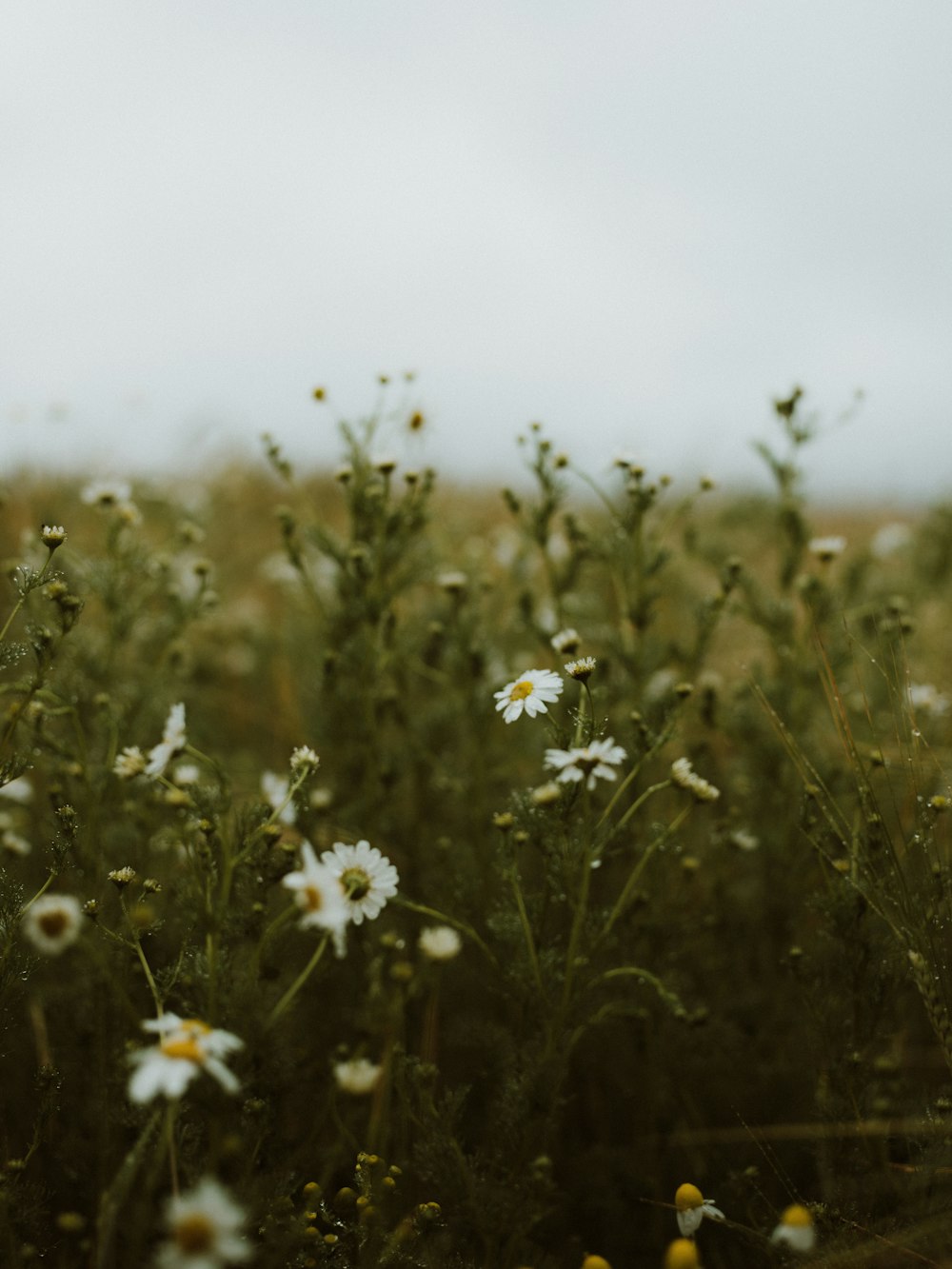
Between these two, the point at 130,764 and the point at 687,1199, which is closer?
the point at 687,1199

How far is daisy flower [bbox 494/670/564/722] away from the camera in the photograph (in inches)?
60.0

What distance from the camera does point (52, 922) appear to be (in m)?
1.48

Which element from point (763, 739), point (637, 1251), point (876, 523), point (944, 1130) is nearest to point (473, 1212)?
point (637, 1251)

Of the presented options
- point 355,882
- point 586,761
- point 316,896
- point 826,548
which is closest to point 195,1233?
point 316,896

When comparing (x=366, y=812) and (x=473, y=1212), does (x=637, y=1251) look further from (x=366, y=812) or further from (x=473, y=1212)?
(x=366, y=812)

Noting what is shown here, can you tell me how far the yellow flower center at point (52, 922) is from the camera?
1.47m

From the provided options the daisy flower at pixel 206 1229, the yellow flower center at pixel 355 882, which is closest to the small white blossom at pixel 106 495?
the yellow flower center at pixel 355 882

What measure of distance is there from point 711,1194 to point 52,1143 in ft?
4.15

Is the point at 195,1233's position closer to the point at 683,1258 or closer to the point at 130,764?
the point at 683,1258

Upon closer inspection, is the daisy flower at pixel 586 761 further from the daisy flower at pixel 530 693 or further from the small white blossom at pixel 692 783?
the small white blossom at pixel 692 783

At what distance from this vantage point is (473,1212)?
1.41m

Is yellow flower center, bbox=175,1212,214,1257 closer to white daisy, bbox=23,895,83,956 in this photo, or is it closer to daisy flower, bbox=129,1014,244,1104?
daisy flower, bbox=129,1014,244,1104

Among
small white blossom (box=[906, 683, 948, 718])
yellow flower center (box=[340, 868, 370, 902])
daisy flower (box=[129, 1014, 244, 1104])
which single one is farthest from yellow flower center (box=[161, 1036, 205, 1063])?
small white blossom (box=[906, 683, 948, 718])

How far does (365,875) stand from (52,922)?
0.55 metres
